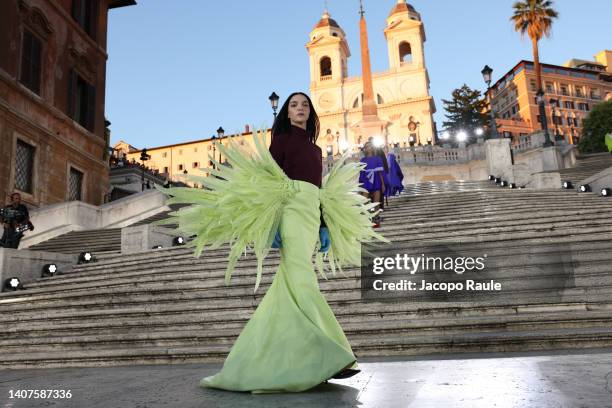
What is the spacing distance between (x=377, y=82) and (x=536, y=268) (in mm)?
72904

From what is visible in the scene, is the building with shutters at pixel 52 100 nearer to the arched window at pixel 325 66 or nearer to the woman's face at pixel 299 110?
the woman's face at pixel 299 110

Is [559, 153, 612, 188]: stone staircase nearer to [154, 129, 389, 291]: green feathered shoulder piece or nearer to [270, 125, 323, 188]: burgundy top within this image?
[154, 129, 389, 291]: green feathered shoulder piece

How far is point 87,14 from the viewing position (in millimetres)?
25812

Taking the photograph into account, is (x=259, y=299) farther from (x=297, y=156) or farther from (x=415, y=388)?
(x=415, y=388)

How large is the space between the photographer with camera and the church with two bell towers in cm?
5969

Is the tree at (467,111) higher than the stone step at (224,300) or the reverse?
higher

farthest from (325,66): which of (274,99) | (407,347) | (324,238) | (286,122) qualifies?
(324,238)

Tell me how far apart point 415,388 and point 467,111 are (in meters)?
72.5

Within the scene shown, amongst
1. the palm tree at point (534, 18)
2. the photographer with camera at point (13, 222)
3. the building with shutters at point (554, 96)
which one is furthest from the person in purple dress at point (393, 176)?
the building with shutters at point (554, 96)

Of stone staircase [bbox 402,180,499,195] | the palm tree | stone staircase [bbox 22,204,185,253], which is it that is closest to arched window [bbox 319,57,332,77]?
the palm tree

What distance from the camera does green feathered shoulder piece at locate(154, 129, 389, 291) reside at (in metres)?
3.66

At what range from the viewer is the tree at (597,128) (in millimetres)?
47003

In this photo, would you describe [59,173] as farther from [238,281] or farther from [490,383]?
[490,383]

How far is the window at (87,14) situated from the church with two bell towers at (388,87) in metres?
46.0
